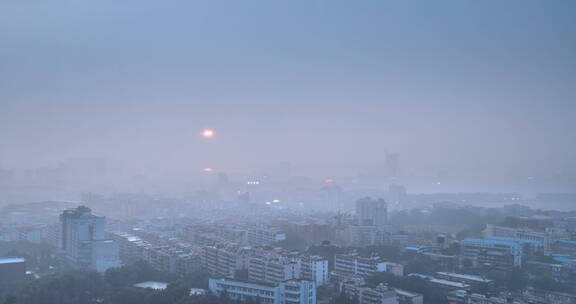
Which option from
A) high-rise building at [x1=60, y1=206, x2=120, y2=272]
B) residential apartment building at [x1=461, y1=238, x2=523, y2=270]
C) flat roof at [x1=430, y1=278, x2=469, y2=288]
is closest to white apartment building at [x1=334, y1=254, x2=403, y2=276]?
flat roof at [x1=430, y1=278, x2=469, y2=288]

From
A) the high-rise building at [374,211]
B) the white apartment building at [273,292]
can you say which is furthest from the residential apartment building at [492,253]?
the high-rise building at [374,211]

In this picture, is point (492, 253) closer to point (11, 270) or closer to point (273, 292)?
point (273, 292)

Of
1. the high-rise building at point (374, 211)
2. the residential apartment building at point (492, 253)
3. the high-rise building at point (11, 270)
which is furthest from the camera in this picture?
the high-rise building at point (374, 211)

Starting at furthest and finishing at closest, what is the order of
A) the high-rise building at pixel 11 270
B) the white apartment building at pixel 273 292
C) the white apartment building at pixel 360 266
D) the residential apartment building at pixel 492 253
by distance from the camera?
1. the residential apartment building at pixel 492 253
2. the white apartment building at pixel 360 266
3. the high-rise building at pixel 11 270
4. the white apartment building at pixel 273 292

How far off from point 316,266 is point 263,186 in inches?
552

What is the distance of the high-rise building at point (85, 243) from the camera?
25.0 feet

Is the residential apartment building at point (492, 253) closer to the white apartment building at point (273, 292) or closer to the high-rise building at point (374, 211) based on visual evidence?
the white apartment building at point (273, 292)

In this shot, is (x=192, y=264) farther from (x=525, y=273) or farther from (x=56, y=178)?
(x=56, y=178)

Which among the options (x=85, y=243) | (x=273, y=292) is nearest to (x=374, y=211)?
(x=85, y=243)

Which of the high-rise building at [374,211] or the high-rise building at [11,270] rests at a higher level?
the high-rise building at [374,211]

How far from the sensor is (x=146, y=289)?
16.7 feet

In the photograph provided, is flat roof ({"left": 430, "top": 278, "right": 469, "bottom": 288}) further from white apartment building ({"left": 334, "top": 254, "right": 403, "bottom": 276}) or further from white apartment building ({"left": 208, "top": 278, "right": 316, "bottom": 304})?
white apartment building ({"left": 208, "top": 278, "right": 316, "bottom": 304})

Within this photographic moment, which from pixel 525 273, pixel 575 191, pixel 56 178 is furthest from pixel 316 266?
pixel 56 178

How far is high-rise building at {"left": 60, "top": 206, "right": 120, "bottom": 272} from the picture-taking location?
762 cm
